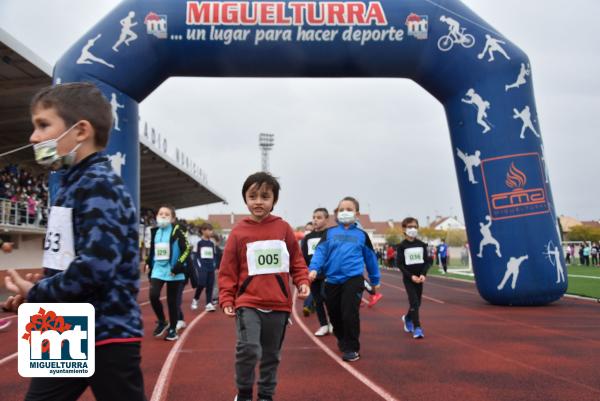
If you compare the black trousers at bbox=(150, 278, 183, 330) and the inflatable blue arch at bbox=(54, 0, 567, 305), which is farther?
the inflatable blue arch at bbox=(54, 0, 567, 305)

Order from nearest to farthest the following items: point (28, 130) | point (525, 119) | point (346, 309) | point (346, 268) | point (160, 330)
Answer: point (346, 309)
point (346, 268)
point (160, 330)
point (525, 119)
point (28, 130)

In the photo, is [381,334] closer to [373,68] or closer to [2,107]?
[373,68]

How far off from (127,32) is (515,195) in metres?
8.58

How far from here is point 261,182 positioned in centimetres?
394

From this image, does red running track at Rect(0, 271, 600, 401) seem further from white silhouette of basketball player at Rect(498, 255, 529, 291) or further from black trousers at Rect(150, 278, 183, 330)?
white silhouette of basketball player at Rect(498, 255, 529, 291)

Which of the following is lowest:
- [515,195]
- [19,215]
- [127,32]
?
[515,195]

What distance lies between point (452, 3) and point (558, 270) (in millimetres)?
6007

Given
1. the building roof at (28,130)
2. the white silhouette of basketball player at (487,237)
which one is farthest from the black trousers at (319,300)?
the building roof at (28,130)

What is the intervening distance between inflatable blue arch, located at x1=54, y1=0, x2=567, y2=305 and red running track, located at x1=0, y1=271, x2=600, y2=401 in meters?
1.66

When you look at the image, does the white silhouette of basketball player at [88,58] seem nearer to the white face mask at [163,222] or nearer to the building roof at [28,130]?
the building roof at [28,130]

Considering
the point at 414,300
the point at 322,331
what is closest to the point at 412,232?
the point at 414,300

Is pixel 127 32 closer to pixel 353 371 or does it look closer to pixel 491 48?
pixel 491 48

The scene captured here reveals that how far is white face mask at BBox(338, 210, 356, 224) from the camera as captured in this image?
630 cm

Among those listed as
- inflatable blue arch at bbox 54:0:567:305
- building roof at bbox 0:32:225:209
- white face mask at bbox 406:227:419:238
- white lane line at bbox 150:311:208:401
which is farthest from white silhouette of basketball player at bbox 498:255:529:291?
building roof at bbox 0:32:225:209
